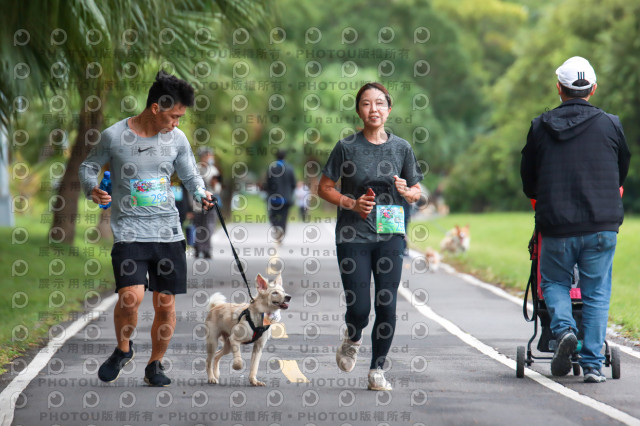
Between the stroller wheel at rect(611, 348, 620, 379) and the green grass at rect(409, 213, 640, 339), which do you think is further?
the green grass at rect(409, 213, 640, 339)

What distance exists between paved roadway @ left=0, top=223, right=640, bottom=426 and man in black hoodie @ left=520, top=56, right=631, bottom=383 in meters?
0.42

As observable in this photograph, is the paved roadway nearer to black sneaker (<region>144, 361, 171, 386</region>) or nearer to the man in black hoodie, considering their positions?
black sneaker (<region>144, 361, 171, 386</region>)

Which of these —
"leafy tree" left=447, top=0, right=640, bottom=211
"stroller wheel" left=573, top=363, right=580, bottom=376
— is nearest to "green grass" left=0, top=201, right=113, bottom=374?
"stroller wheel" left=573, top=363, right=580, bottom=376

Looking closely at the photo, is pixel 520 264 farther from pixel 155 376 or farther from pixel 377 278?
pixel 155 376

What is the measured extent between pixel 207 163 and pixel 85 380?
11.1 metres

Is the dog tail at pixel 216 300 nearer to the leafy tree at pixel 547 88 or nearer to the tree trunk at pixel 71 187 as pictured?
the tree trunk at pixel 71 187

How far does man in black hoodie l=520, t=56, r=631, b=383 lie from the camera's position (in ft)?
24.9

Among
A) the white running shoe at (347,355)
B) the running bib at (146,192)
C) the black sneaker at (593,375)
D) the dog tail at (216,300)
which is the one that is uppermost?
the running bib at (146,192)

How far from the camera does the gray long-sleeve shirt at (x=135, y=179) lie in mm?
7215

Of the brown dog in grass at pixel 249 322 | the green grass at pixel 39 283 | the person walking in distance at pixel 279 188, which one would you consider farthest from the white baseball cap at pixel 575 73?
the person walking in distance at pixel 279 188

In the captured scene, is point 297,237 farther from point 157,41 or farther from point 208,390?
point 208,390

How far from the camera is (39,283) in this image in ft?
52.9

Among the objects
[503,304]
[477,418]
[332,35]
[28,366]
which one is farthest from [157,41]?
[332,35]

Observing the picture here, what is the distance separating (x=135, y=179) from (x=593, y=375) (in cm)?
338
